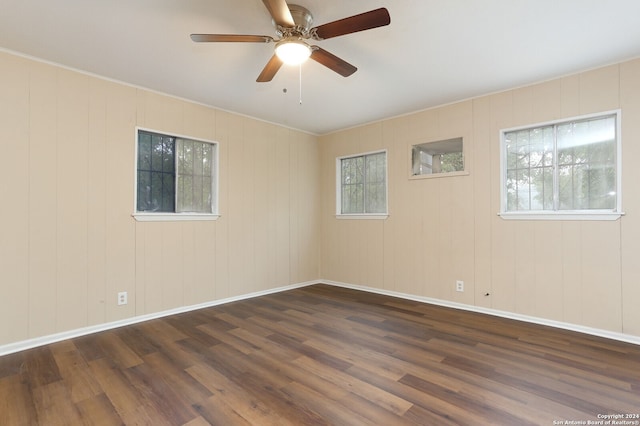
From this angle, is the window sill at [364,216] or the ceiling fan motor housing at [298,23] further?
the window sill at [364,216]

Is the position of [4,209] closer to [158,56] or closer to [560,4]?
[158,56]

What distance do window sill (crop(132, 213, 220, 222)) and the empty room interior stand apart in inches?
1.0

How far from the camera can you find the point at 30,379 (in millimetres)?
2248

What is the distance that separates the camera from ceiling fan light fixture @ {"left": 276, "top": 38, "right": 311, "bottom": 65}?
222cm

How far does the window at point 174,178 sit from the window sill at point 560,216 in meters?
3.65

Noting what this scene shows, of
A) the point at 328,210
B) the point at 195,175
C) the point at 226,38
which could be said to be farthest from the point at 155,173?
the point at 328,210

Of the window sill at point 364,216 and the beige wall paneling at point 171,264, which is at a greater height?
the window sill at point 364,216

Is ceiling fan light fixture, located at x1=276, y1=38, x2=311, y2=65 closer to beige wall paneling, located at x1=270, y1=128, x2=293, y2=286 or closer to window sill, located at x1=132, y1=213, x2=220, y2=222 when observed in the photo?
window sill, located at x1=132, y1=213, x2=220, y2=222

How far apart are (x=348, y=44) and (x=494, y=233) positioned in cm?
268

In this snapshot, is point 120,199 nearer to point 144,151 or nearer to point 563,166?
point 144,151

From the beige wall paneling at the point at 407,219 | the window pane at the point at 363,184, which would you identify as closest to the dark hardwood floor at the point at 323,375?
the beige wall paneling at the point at 407,219

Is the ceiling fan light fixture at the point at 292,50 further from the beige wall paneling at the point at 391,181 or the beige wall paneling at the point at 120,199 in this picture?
the beige wall paneling at the point at 391,181

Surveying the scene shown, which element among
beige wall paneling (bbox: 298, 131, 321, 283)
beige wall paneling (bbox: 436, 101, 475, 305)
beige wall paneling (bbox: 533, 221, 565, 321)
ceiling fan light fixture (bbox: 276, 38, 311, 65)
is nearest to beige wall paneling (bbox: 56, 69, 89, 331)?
ceiling fan light fixture (bbox: 276, 38, 311, 65)

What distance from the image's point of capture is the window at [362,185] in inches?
191
